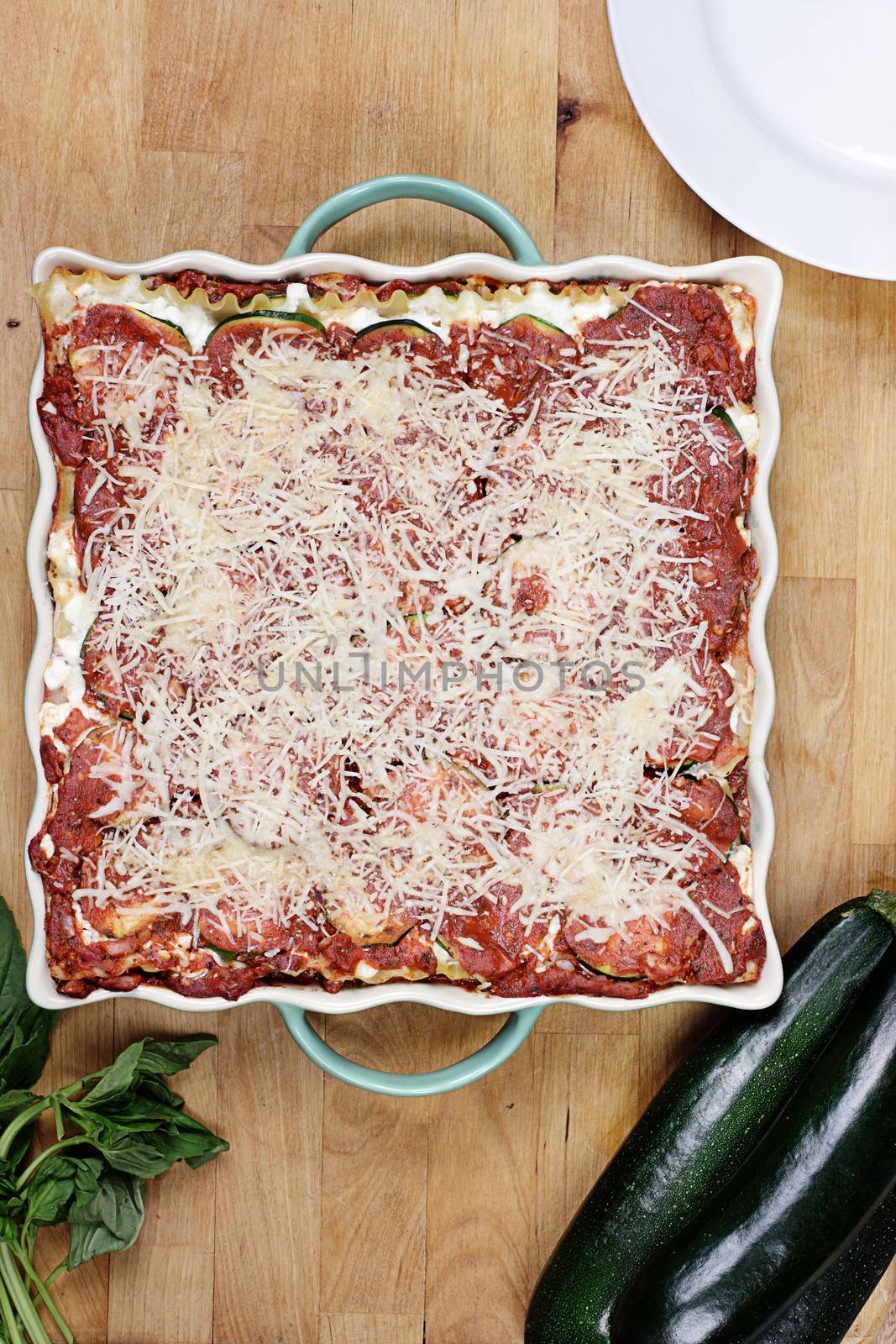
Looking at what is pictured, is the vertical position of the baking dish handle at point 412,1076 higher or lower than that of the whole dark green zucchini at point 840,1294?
higher

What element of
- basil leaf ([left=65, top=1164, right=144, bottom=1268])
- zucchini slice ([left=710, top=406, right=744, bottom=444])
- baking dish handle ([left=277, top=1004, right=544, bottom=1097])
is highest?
zucchini slice ([left=710, top=406, right=744, bottom=444])

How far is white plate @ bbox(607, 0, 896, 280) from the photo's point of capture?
1.82 meters

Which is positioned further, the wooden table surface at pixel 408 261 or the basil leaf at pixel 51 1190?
the wooden table surface at pixel 408 261

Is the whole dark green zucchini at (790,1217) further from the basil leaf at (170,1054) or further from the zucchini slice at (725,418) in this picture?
the zucchini slice at (725,418)

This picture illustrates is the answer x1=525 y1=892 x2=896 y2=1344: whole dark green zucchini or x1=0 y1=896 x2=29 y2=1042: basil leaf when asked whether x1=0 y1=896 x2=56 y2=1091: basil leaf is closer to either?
x1=0 y1=896 x2=29 y2=1042: basil leaf

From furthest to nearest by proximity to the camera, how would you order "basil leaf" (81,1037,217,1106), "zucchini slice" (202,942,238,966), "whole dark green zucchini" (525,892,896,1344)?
"whole dark green zucchini" (525,892,896,1344)
"basil leaf" (81,1037,217,1106)
"zucchini slice" (202,942,238,966)

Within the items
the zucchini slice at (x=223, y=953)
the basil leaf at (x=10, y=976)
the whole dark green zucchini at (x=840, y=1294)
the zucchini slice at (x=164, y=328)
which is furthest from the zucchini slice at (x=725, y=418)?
the basil leaf at (x=10, y=976)

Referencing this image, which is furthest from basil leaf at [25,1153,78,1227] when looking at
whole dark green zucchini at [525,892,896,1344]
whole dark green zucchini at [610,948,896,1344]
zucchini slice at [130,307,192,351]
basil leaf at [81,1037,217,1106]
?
zucchini slice at [130,307,192,351]

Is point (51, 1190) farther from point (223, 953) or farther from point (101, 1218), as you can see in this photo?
point (223, 953)

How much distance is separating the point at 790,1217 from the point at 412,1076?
0.71m

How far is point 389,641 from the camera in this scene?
5.34 ft

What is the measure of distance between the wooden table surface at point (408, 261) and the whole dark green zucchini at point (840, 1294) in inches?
7.0

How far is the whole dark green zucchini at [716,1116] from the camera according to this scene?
1.80 m

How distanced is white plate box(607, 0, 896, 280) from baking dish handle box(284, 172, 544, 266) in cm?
36
